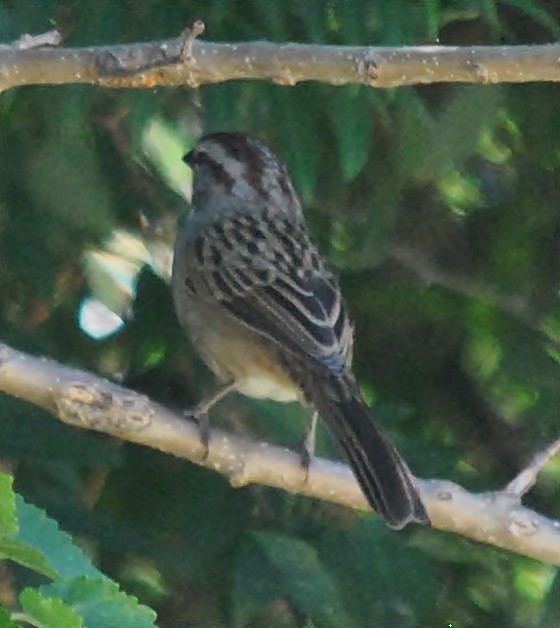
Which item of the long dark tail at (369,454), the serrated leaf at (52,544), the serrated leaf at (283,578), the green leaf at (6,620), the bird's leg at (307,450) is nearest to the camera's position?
the green leaf at (6,620)

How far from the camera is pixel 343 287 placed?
4.06 metres

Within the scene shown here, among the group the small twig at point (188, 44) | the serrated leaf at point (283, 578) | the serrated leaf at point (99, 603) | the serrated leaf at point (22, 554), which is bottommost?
the serrated leaf at point (283, 578)

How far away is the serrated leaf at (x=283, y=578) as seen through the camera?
3.51m

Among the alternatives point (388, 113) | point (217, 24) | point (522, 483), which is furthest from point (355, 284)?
point (522, 483)

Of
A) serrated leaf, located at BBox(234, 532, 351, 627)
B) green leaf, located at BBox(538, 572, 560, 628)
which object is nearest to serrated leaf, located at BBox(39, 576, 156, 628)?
serrated leaf, located at BBox(234, 532, 351, 627)

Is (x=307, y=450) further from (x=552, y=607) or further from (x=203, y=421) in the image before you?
(x=552, y=607)

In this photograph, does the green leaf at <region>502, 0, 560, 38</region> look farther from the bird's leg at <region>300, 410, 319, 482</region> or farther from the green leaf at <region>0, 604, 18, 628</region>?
the green leaf at <region>0, 604, 18, 628</region>

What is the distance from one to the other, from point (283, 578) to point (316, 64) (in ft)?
4.65

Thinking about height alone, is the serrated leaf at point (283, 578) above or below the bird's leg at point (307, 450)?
below

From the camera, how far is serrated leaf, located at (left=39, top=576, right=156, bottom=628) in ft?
6.40

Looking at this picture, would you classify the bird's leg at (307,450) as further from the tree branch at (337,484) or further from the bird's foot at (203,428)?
the bird's foot at (203,428)

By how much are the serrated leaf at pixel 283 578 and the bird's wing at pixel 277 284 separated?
518mm

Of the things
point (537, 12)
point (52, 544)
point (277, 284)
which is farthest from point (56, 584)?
point (537, 12)

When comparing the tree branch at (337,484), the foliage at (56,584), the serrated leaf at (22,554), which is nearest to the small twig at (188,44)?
the tree branch at (337,484)
